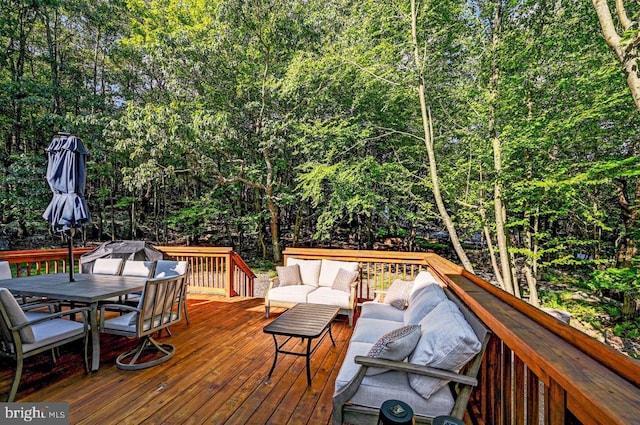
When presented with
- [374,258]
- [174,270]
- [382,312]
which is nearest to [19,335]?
[174,270]

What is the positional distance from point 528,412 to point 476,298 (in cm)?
78

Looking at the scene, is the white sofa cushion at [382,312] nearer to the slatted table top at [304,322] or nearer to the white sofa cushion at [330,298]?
the slatted table top at [304,322]

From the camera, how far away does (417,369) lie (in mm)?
1740

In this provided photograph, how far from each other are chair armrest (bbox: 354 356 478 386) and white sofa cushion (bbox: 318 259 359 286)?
2652 millimetres

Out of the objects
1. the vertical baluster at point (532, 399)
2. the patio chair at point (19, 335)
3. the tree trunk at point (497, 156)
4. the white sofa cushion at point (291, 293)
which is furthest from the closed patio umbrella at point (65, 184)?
the tree trunk at point (497, 156)

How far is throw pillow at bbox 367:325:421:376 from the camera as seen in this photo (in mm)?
1852

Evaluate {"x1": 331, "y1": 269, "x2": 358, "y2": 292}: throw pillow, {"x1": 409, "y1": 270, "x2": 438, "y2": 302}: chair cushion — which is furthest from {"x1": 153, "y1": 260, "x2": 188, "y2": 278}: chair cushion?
{"x1": 409, "y1": 270, "x2": 438, "y2": 302}: chair cushion

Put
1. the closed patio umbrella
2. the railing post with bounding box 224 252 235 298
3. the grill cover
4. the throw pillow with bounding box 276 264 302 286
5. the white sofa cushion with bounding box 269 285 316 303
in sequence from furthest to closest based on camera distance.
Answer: the railing post with bounding box 224 252 235 298 < the grill cover < the throw pillow with bounding box 276 264 302 286 < the white sofa cushion with bounding box 269 285 316 303 < the closed patio umbrella

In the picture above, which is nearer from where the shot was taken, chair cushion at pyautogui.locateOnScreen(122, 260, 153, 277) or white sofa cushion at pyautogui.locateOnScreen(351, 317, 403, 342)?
white sofa cushion at pyautogui.locateOnScreen(351, 317, 403, 342)

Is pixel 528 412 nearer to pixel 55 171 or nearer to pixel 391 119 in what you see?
pixel 55 171

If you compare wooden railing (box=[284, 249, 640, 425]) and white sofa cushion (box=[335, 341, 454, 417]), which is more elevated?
wooden railing (box=[284, 249, 640, 425])

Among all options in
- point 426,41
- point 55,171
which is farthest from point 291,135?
point 55,171

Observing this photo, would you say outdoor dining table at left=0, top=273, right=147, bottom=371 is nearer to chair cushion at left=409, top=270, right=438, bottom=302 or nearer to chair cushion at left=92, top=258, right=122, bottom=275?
chair cushion at left=92, top=258, right=122, bottom=275

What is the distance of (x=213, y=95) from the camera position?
10.0 m
